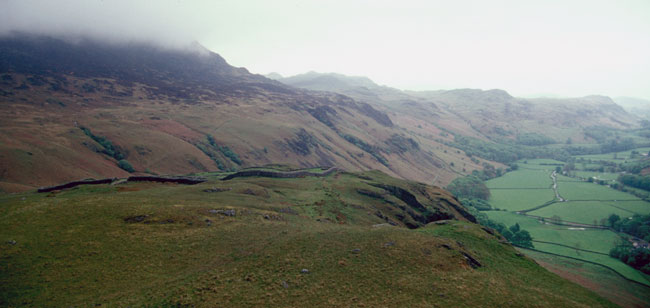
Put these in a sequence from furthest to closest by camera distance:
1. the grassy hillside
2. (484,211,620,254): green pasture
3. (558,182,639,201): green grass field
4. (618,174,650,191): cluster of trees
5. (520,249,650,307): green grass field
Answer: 1. (618,174,650,191): cluster of trees
2. (558,182,639,201): green grass field
3. (484,211,620,254): green pasture
4. (520,249,650,307): green grass field
5. the grassy hillside

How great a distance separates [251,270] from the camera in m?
28.2

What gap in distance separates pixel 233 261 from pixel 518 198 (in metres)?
167

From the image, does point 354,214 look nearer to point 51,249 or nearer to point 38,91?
point 51,249

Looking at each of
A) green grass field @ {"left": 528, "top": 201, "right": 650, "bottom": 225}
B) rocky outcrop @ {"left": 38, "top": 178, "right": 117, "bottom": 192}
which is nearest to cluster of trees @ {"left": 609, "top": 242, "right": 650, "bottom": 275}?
green grass field @ {"left": 528, "top": 201, "right": 650, "bottom": 225}

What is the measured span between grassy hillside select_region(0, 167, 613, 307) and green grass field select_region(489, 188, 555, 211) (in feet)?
401

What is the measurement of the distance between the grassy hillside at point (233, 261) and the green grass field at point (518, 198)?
122 m

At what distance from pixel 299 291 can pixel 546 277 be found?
27.9 metres

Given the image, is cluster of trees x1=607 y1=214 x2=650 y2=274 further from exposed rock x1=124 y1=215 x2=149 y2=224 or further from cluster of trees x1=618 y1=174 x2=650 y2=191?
exposed rock x1=124 y1=215 x2=149 y2=224

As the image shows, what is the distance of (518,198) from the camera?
527 feet

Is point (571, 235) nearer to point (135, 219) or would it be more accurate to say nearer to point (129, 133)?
point (135, 219)

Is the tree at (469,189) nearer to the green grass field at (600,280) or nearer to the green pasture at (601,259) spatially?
the green pasture at (601,259)

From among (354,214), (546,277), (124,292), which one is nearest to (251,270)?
(124,292)

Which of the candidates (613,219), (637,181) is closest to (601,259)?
(613,219)

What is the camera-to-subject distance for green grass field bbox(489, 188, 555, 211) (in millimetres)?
148475
